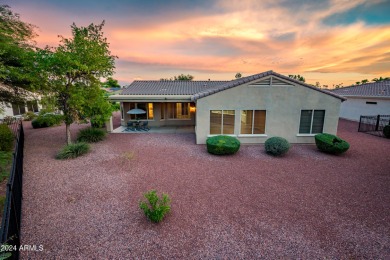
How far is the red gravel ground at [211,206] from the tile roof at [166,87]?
32.8ft

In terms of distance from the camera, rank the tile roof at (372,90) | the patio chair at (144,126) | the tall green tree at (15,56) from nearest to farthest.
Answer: the tall green tree at (15,56), the patio chair at (144,126), the tile roof at (372,90)

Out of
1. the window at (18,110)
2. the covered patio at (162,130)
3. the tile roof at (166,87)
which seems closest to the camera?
the covered patio at (162,130)

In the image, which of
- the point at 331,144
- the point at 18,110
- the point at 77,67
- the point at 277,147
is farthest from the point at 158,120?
the point at 18,110

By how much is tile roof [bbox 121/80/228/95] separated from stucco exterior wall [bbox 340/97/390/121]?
16280mm

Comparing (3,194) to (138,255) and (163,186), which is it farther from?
(138,255)

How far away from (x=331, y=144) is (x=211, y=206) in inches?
336

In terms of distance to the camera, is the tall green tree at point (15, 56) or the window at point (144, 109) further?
the window at point (144, 109)

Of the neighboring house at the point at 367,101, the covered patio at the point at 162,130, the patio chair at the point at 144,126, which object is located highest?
→ the neighboring house at the point at 367,101

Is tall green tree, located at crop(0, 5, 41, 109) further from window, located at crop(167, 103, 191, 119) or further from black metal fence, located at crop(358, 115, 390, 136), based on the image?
black metal fence, located at crop(358, 115, 390, 136)

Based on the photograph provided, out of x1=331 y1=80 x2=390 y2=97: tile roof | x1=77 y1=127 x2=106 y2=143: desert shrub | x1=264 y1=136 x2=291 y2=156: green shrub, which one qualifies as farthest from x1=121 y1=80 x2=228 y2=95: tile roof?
x1=331 y1=80 x2=390 y2=97: tile roof

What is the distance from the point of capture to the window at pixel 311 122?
39.3 feet

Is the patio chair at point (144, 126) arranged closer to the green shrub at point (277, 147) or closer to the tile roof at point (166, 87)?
the tile roof at point (166, 87)

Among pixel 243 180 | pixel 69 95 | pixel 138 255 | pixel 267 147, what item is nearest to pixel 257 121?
pixel 267 147

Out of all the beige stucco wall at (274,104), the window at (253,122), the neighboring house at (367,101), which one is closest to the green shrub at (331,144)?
the beige stucco wall at (274,104)
